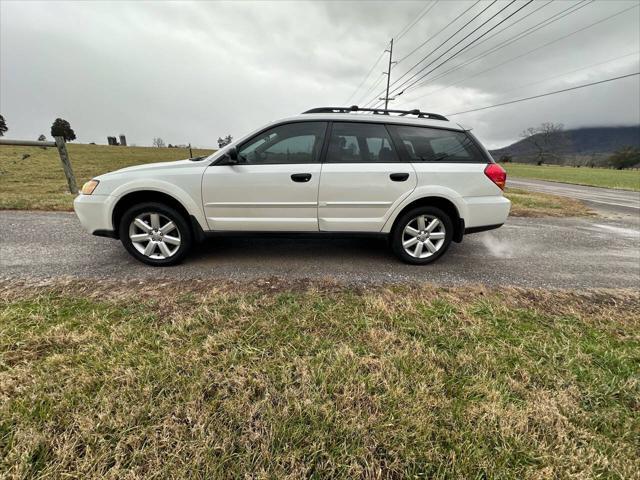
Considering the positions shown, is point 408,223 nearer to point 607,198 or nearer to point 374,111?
point 374,111

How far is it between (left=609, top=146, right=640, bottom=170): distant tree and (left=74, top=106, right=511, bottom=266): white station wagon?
89.7m

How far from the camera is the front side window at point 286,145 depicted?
320cm

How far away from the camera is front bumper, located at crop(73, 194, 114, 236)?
3.17 metres

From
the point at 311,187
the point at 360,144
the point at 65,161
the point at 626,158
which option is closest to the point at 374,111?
the point at 360,144

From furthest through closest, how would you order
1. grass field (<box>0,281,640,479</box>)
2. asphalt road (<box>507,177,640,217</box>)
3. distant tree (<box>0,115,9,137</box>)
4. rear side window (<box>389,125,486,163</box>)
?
1. distant tree (<box>0,115,9,137</box>)
2. asphalt road (<box>507,177,640,217</box>)
3. rear side window (<box>389,125,486,163</box>)
4. grass field (<box>0,281,640,479</box>)

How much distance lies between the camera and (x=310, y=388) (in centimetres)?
167

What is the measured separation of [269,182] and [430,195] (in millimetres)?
1819

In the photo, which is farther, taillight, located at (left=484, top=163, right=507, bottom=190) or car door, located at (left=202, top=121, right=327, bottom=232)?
taillight, located at (left=484, top=163, right=507, bottom=190)

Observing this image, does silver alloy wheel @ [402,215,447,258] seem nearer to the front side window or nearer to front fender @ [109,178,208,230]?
the front side window

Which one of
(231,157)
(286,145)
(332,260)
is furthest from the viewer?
(332,260)

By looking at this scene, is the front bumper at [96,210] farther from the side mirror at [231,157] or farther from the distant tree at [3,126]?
the distant tree at [3,126]

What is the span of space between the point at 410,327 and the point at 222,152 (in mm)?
2597

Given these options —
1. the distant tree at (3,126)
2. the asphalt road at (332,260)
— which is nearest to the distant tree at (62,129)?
the distant tree at (3,126)

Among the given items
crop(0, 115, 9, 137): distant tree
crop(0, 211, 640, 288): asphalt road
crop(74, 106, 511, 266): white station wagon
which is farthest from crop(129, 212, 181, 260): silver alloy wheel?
crop(0, 115, 9, 137): distant tree
